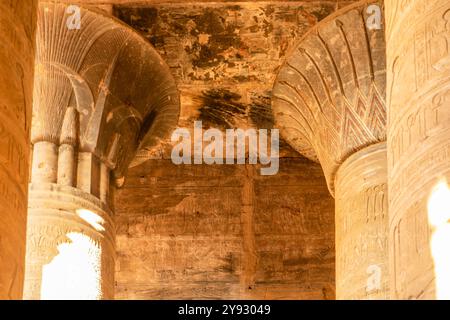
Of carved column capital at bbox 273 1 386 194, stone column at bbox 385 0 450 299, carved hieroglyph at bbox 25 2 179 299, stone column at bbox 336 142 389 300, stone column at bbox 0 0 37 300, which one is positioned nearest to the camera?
stone column at bbox 385 0 450 299

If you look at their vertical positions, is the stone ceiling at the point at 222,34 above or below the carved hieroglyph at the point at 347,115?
above

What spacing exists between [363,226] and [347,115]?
1074mm

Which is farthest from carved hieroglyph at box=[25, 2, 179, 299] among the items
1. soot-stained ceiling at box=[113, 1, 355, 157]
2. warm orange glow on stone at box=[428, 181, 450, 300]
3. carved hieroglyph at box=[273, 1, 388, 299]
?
warm orange glow on stone at box=[428, 181, 450, 300]

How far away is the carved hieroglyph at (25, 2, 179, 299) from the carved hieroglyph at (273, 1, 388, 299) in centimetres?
111

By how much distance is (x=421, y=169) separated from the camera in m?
7.34

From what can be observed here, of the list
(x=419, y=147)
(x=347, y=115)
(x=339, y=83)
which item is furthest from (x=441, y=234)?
(x=339, y=83)

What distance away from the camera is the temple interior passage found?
7.62 meters

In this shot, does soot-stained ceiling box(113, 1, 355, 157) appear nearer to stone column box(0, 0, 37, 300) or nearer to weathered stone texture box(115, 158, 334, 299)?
weathered stone texture box(115, 158, 334, 299)

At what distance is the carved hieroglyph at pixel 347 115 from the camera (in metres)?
11.0

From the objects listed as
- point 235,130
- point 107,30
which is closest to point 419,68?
point 107,30

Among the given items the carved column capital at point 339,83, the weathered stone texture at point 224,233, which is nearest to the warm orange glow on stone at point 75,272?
the carved column capital at point 339,83

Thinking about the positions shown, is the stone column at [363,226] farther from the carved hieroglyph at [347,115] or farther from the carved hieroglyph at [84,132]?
the carved hieroglyph at [84,132]

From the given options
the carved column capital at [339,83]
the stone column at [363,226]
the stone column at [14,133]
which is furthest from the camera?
the carved column capital at [339,83]
